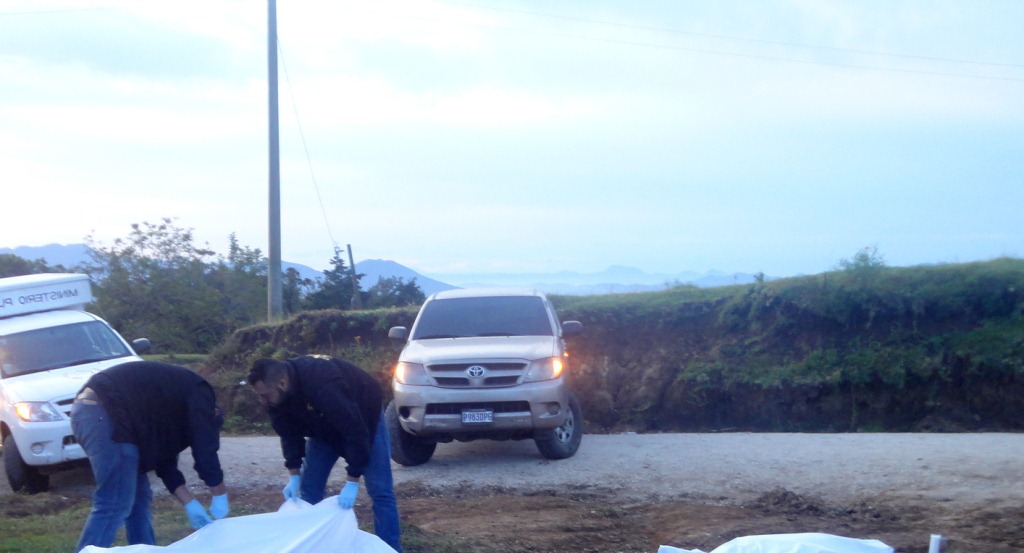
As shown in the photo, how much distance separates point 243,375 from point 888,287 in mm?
10505

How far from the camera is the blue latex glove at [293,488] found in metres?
5.73

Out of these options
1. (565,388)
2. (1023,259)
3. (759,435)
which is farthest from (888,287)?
(565,388)

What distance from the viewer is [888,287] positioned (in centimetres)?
1411

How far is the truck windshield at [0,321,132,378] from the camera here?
10320 mm

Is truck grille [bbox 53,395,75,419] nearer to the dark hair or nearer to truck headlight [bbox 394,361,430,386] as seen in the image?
truck headlight [bbox 394,361,430,386]

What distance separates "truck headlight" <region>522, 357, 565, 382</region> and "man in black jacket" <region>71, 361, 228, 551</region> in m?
4.58

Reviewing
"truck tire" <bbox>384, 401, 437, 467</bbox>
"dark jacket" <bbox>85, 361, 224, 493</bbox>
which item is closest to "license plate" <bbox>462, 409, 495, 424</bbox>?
"truck tire" <bbox>384, 401, 437, 467</bbox>

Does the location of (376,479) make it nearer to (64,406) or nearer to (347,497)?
(347,497)

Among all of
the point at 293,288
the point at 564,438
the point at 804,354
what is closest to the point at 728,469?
the point at 564,438

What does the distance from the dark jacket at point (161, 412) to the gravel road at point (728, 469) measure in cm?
388

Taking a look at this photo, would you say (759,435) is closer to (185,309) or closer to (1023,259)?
(1023,259)

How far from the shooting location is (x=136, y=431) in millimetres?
5406

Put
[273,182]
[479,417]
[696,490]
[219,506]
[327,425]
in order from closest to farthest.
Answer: [219,506]
[327,425]
[696,490]
[479,417]
[273,182]

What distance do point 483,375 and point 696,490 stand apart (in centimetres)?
250
